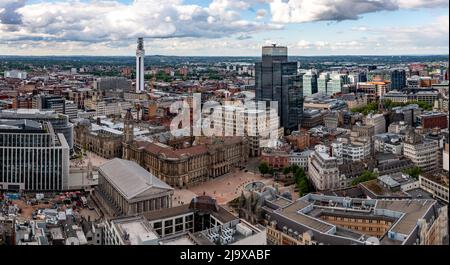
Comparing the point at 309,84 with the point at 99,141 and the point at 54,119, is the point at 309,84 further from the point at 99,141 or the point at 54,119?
the point at 54,119

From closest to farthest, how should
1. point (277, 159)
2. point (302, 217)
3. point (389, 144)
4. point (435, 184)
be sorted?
point (302, 217) < point (435, 184) < point (277, 159) < point (389, 144)

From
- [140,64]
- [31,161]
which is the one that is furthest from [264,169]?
[140,64]

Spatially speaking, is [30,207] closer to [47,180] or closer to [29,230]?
[47,180]

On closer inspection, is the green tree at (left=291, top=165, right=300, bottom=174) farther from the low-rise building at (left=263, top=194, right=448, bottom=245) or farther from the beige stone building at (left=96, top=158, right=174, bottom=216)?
the beige stone building at (left=96, top=158, right=174, bottom=216)

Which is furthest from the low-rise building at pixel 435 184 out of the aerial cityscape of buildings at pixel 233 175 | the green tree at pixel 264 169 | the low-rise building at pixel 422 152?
the green tree at pixel 264 169

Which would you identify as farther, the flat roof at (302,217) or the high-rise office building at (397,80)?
the high-rise office building at (397,80)

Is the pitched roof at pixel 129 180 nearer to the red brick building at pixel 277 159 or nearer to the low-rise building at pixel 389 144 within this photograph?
the red brick building at pixel 277 159
